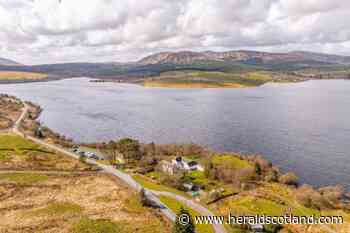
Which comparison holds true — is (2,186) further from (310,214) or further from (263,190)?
(310,214)

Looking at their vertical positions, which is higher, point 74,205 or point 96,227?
point 74,205

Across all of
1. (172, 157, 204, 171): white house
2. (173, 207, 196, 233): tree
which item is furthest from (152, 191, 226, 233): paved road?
(172, 157, 204, 171): white house

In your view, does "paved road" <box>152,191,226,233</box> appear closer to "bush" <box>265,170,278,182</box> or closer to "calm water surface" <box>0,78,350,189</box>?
"bush" <box>265,170,278,182</box>

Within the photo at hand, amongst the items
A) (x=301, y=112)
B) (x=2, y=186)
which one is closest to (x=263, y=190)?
(x=2, y=186)

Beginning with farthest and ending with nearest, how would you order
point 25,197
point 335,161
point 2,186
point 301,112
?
point 301,112 < point 335,161 < point 2,186 < point 25,197

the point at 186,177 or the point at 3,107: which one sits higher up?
the point at 3,107

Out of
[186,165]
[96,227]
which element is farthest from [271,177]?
[96,227]

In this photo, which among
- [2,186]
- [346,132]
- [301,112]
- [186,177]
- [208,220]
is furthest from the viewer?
[301,112]

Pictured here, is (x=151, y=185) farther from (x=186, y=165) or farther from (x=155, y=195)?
(x=186, y=165)

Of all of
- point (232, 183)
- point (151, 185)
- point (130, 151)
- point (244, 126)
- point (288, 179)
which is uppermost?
point (130, 151)
